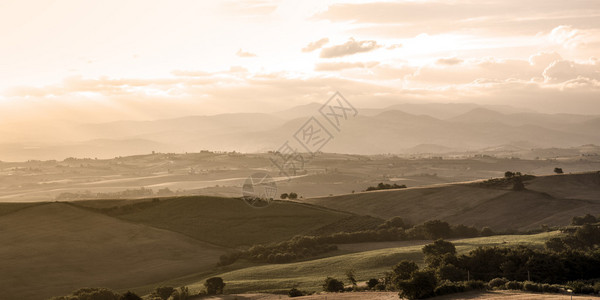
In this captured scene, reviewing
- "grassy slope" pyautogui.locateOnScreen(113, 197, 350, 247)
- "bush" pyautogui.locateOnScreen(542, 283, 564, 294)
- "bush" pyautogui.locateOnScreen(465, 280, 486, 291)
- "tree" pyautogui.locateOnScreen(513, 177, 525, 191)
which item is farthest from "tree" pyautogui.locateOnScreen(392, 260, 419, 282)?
"tree" pyautogui.locateOnScreen(513, 177, 525, 191)

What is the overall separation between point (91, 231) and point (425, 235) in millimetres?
57617

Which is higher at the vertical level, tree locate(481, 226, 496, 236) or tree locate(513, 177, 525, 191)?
tree locate(513, 177, 525, 191)

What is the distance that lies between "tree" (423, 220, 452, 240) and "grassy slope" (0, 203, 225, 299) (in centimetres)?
3447

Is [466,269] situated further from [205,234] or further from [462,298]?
[205,234]

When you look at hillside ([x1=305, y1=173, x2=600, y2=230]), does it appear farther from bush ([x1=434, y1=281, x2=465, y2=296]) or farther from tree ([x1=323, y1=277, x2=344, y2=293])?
bush ([x1=434, y1=281, x2=465, y2=296])

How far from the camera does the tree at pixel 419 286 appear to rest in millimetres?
53281

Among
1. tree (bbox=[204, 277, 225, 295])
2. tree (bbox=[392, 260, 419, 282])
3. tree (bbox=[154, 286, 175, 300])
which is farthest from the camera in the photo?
tree (bbox=[204, 277, 225, 295])

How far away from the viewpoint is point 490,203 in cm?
12681

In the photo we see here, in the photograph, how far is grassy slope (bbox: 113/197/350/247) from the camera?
110 metres

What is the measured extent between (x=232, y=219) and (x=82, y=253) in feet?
103

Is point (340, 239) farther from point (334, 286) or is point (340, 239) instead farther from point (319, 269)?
point (334, 286)

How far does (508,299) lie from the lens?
157 feet

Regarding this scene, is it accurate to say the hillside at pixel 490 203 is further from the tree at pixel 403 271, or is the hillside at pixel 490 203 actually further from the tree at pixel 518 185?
the tree at pixel 403 271

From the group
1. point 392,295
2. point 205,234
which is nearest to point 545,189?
point 205,234
